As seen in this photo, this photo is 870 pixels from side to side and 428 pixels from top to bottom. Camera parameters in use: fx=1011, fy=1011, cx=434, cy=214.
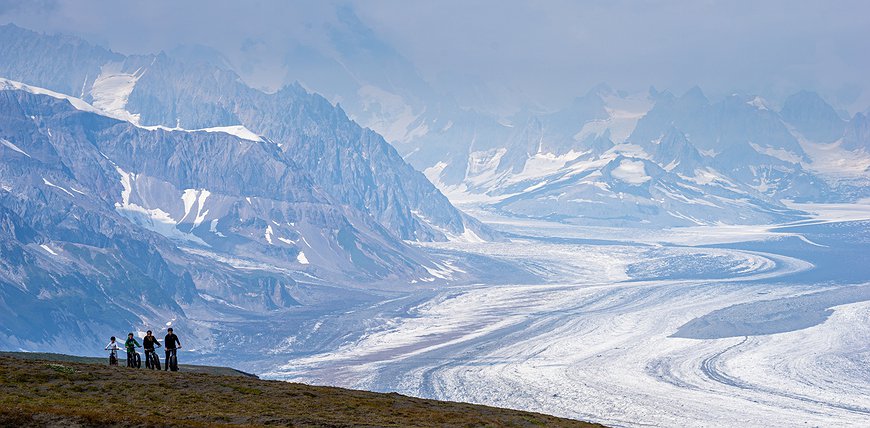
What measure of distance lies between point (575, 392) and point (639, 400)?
1080cm

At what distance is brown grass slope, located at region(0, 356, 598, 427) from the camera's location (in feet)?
139

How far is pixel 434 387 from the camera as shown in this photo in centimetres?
15325

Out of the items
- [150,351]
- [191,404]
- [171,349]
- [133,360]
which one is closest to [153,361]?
[133,360]

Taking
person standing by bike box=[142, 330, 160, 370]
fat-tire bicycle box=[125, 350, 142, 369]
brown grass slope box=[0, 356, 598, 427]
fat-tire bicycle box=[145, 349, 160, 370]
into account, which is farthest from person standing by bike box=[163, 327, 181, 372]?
brown grass slope box=[0, 356, 598, 427]

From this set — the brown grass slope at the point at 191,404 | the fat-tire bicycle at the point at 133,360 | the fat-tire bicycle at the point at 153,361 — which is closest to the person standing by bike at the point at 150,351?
the fat-tire bicycle at the point at 153,361

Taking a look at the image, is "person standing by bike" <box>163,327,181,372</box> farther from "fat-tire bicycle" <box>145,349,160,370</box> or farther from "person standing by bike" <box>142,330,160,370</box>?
"person standing by bike" <box>142,330,160,370</box>

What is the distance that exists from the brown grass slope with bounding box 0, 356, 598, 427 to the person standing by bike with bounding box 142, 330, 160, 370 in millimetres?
1898

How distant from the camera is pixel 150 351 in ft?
202

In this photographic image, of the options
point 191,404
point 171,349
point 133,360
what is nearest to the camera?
point 191,404

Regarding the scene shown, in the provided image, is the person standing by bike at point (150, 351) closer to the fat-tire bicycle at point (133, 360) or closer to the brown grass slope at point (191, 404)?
the fat-tire bicycle at point (133, 360)

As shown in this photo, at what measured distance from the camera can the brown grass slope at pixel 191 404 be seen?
42363mm

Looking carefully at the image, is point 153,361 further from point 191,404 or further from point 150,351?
point 191,404

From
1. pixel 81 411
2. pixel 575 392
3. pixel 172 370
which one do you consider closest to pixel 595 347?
pixel 575 392

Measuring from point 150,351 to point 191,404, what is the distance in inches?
488
